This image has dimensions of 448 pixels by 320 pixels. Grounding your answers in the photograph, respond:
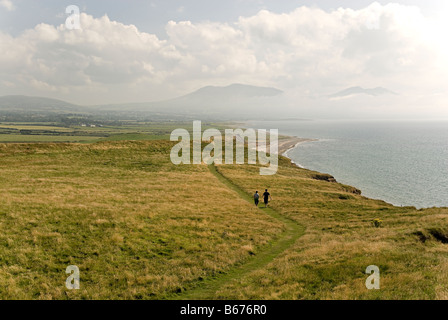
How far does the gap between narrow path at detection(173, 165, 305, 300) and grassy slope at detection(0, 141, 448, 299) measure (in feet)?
0.74

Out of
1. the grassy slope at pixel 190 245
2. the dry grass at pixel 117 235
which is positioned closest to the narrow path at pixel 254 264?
the grassy slope at pixel 190 245

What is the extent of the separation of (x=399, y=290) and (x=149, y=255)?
583 inches

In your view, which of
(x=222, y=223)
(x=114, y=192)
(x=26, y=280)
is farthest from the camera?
(x=114, y=192)

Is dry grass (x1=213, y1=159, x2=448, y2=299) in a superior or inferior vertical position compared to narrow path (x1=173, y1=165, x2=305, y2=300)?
superior

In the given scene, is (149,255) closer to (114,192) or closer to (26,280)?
(26,280)

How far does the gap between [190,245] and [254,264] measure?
5291 millimetres

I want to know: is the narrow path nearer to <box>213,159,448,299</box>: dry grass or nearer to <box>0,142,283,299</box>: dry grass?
<box>0,142,283,299</box>: dry grass

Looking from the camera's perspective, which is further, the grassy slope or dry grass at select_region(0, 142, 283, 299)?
dry grass at select_region(0, 142, 283, 299)

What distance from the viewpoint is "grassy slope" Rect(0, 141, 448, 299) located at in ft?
44.1

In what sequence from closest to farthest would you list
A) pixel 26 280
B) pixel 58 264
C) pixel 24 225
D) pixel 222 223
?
pixel 26 280, pixel 58 264, pixel 24 225, pixel 222 223

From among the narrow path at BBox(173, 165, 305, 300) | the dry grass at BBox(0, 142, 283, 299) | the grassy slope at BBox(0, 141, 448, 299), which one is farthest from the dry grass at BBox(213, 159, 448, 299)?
the dry grass at BBox(0, 142, 283, 299)

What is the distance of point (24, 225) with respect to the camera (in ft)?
64.5
